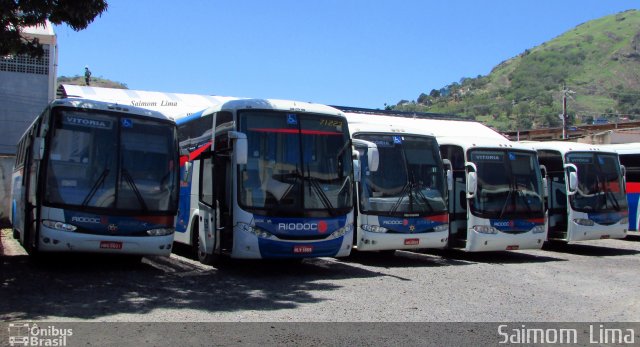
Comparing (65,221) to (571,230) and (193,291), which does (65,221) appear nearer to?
(193,291)

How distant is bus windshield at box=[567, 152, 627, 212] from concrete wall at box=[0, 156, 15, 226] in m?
19.7

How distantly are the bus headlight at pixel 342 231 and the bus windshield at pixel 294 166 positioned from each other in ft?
1.07

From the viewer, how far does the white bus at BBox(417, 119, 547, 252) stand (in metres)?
13.9

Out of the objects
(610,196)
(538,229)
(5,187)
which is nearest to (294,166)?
(538,229)

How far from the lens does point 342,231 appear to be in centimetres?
1141

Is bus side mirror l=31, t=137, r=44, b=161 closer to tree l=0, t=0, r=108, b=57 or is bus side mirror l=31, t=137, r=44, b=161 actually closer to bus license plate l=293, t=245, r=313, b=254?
tree l=0, t=0, r=108, b=57

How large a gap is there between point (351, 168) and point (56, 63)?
73.1 feet

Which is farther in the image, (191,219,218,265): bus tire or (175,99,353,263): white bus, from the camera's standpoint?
(191,219,218,265): bus tire

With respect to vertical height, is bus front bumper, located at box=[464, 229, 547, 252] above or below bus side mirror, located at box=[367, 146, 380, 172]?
below

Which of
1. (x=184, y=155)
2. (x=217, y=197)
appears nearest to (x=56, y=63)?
(x=184, y=155)

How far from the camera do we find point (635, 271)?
42.7 ft

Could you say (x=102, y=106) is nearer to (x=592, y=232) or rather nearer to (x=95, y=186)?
(x=95, y=186)

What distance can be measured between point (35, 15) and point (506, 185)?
Result: 10574 mm

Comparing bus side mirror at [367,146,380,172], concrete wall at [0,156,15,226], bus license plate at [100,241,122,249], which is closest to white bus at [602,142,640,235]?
bus side mirror at [367,146,380,172]
